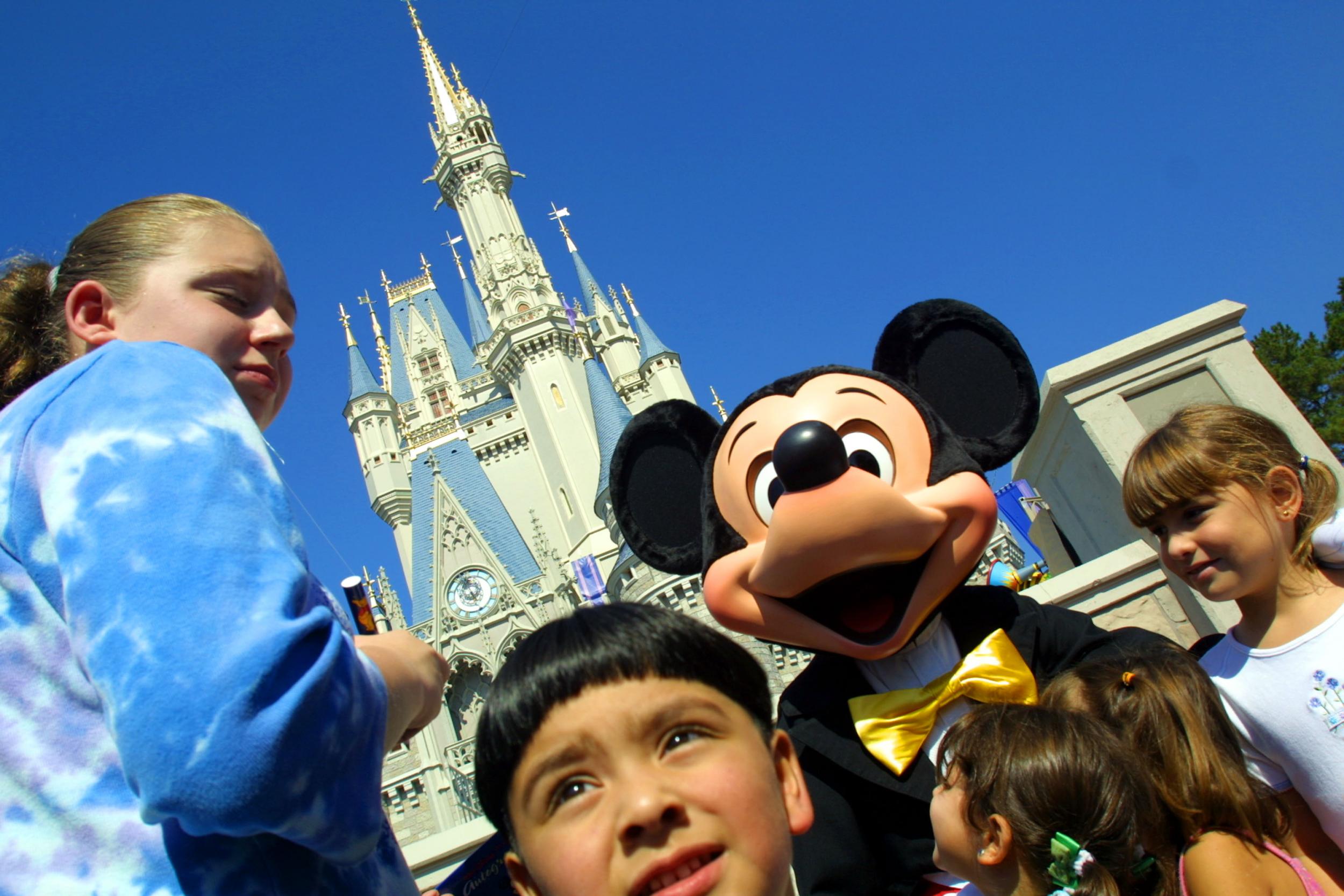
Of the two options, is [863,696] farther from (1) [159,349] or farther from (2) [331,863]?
(1) [159,349]

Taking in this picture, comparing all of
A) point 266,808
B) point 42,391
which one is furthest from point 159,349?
point 266,808

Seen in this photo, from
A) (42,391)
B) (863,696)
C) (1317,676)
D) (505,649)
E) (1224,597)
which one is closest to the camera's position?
(42,391)

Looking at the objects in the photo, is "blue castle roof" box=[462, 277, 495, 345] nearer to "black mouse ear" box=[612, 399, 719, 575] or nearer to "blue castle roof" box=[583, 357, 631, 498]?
"blue castle roof" box=[583, 357, 631, 498]

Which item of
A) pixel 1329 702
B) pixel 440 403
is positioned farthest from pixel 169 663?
pixel 440 403

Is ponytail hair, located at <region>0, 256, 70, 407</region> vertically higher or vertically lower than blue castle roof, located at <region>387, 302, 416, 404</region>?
lower

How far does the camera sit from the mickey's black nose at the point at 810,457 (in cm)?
274

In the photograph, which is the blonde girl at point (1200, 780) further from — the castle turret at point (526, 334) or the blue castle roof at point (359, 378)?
the blue castle roof at point (359, 378)

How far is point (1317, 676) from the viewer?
2.45 m

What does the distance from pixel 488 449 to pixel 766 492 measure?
31.6 m

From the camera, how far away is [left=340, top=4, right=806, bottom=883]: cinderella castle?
86.2ft

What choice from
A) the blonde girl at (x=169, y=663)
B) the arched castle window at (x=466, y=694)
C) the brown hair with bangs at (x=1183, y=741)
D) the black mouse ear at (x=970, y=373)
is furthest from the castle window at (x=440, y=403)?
the blonde girl at (x=169, y=663)

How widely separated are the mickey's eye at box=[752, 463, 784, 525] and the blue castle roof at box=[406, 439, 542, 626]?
25.7 metres

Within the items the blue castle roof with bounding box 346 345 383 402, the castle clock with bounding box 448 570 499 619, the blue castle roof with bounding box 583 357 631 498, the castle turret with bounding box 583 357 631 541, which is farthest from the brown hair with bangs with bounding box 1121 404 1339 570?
the blue castle roof with bounding box 346 345 383 402

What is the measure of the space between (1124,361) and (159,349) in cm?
473
